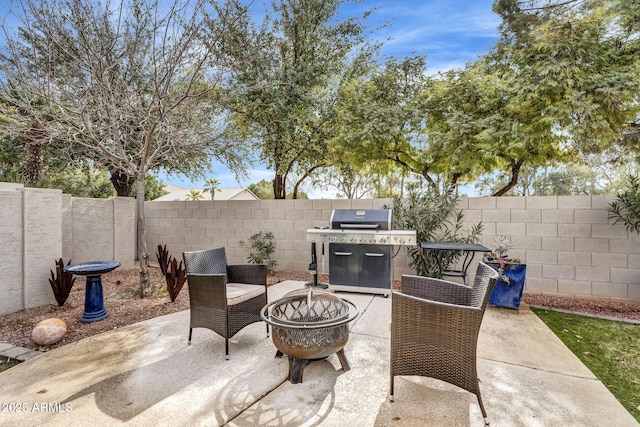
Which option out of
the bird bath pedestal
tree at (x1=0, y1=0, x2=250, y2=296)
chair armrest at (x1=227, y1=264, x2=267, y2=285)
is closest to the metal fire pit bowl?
chair armrest at (x1=227, y1=264, x2=267, y2=285)

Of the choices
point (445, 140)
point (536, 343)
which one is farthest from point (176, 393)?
point (445, 140)

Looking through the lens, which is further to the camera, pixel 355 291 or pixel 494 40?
pixel 494 40

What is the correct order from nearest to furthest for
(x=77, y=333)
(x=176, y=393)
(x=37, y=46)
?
(x=176, y=393) → (x=77, y=333) → (x=37, y=46)

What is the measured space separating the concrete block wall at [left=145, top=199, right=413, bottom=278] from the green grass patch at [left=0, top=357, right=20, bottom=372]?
402 centimetres

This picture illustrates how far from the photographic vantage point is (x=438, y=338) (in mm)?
2000

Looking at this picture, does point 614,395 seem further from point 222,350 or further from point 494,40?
point 494,40

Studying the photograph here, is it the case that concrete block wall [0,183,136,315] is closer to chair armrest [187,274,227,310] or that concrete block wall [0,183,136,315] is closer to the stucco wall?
the stucco wall

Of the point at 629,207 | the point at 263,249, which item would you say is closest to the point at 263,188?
the point at 263,249

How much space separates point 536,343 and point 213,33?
5656 millimetres

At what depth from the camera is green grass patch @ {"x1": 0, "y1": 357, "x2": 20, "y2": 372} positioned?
8.66 ft

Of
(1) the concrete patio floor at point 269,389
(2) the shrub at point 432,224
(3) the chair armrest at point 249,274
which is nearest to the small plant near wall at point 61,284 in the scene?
(1) the concrete patio floor at point 269,389

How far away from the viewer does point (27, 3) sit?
3.65 m

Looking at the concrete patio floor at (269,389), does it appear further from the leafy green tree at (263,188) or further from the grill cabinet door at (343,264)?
the leafy green tree at (263,188)

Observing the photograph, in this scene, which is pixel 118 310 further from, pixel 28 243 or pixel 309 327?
pixel 309 327
